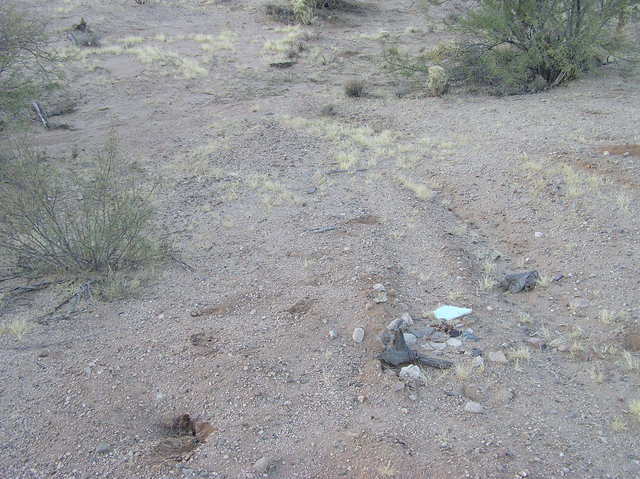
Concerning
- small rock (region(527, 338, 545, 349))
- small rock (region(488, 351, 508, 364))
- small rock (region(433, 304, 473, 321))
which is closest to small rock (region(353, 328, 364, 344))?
small rock (region(433, 304, 473, 321))

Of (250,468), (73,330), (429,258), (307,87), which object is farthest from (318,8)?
(250,468)

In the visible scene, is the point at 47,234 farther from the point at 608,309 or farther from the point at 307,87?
the point at 307,87

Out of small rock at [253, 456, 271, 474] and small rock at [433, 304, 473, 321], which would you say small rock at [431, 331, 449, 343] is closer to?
small rock at [433, 304, 473, 321]

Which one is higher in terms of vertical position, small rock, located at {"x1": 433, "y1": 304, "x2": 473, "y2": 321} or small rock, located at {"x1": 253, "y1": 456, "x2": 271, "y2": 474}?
small rock, located at {"x1": 253, "y1": 456, "x2": 271, "y2": 474}

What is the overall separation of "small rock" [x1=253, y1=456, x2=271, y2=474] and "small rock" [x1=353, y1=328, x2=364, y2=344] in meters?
1.53

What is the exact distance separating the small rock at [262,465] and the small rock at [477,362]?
190cm

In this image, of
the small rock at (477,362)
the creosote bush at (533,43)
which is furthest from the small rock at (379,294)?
the creosote bush at (533,43)

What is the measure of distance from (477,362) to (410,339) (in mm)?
611

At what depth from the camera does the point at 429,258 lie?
662 centimetres

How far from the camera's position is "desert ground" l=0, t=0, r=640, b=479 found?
3914 mm

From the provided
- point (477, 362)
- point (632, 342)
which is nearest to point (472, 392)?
point (477, 362)

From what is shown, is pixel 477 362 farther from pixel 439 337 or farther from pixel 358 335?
pixel 358 335

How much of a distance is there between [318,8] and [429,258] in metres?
18.6

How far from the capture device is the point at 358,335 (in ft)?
16.7
